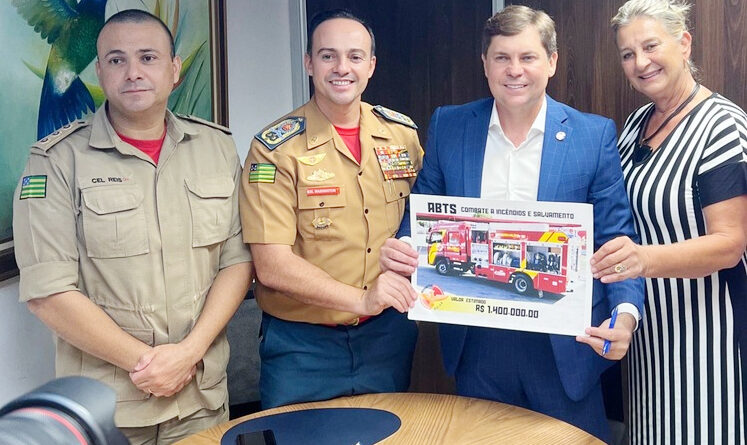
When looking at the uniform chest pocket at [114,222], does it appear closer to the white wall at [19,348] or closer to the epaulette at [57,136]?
the epaulette at [57,136]

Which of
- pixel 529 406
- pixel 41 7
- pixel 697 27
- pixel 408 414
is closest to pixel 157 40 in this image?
pixel 41 7

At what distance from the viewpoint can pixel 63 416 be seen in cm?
65

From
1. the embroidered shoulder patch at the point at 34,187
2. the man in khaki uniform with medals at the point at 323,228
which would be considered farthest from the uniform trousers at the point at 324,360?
the embroidered shoulder patch at the point at 34,187

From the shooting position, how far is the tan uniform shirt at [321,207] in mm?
2051

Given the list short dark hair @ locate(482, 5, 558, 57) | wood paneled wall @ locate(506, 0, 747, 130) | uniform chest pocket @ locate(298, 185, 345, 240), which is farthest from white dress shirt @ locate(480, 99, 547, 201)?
wood paneled wall @ locate(506, 0, 747, 130)

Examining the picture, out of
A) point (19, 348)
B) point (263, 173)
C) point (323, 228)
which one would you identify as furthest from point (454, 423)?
point (19, 348)

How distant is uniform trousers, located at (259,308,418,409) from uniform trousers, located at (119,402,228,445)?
7.2 inches

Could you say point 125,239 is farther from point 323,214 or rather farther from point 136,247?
point 323,214

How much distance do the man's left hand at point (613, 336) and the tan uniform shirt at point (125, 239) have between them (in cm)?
99

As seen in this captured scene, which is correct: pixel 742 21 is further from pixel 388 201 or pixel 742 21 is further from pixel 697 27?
pixel 388 201

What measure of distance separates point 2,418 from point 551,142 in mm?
A: 1523

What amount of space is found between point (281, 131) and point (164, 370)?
2.43 feet

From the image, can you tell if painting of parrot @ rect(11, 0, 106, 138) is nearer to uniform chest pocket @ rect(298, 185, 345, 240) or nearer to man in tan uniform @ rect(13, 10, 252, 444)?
man in tan uniform @ rect(13, 10, 252, 444)

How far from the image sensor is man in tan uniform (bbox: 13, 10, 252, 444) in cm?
182
